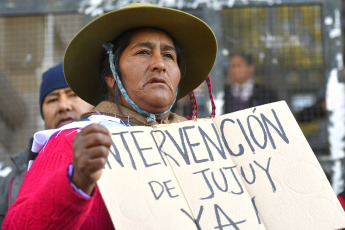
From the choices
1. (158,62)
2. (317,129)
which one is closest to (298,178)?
(158,62)

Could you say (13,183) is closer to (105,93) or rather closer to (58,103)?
(58,103)

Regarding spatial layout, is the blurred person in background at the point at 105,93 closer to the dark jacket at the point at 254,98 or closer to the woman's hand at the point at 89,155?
the woman's hand at the point at 89,155

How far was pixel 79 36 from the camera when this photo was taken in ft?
8.82

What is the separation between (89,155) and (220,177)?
0.58m


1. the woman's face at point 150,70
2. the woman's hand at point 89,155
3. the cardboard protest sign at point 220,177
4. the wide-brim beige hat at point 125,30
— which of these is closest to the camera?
the woman's hand at point 89,155

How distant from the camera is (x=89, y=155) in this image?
1706mm

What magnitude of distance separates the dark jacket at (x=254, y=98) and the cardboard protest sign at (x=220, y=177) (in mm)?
2508

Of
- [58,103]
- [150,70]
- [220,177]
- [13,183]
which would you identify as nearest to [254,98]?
[58,103]

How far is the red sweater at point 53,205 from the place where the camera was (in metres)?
1.78

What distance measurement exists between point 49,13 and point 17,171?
182 cm

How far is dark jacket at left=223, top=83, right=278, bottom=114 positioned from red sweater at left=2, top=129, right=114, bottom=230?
9.22 ft

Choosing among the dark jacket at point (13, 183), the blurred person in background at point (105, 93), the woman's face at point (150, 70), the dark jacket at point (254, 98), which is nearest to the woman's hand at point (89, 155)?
the blurred person in background at point (105, 93)

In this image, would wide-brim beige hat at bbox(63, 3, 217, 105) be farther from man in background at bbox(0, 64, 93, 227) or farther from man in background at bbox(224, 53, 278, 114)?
man in background at bbox(224, 53, 278, 114)

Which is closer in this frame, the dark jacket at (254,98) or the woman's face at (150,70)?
the woman's face at (150,70)
